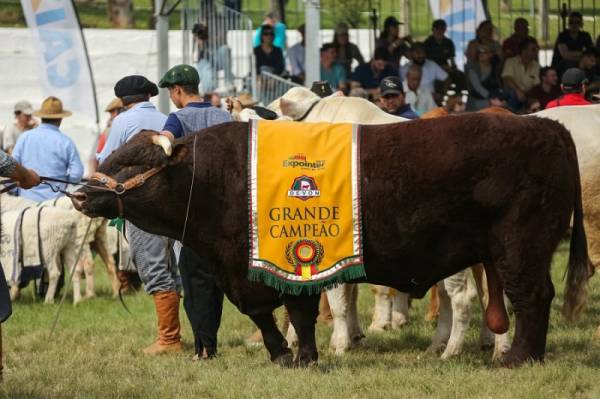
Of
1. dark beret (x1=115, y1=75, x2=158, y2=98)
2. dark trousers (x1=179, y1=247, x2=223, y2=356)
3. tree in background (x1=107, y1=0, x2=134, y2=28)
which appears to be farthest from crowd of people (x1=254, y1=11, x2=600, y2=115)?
tree in background (x1=107, y1=0, x2=134, y2=28)

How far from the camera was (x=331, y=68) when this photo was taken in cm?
2011

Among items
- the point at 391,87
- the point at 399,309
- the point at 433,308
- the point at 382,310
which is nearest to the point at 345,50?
the point at 391,87

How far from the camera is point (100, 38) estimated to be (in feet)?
101

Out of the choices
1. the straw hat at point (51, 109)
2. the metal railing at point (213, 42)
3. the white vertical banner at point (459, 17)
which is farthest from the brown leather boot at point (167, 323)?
the white vertical banner at point (459, 17)

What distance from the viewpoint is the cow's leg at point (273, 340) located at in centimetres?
934

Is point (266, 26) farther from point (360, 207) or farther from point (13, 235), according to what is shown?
point (360, 207)

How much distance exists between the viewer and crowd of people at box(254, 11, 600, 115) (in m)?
19.1

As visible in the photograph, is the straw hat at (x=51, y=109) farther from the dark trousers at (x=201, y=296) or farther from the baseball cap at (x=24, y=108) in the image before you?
the dark trousers at (x=201, y=296)

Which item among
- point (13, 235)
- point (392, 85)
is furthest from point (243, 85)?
point (392, 85)

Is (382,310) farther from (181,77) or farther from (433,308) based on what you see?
(181,77)

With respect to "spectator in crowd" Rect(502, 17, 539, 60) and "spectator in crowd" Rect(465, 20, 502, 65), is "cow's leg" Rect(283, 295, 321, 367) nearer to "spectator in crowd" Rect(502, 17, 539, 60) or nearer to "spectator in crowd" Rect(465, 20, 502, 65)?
"spectator in crowd" Rect(465, 20, 502, 65)

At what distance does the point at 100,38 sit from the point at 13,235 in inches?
666

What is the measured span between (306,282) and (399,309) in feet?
10.7

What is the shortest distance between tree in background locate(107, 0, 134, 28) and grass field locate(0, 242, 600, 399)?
78.9ft
